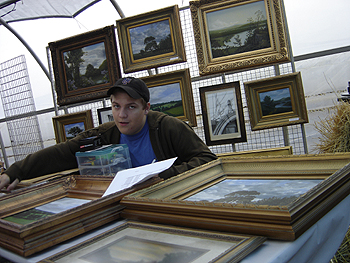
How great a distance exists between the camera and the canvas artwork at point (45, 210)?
919mm

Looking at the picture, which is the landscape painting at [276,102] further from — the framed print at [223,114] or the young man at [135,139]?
the young man at [135,139]

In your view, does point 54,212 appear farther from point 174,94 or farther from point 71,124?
point 71,124

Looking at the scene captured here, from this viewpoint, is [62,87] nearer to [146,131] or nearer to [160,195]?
[146,131]

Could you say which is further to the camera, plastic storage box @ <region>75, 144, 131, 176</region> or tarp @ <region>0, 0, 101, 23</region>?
tarp @ <region>0, 0, 101, 23</region>

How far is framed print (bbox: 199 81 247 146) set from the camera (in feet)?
9.57

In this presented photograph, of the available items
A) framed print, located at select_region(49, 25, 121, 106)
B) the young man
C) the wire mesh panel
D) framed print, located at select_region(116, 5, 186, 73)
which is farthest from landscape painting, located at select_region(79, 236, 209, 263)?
the wire mesh panel

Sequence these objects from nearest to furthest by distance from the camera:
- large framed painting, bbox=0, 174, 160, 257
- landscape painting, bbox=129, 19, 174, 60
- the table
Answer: the table, large framed painting, bbox=0, 174, 160, 257, landscape painting, bbox=129, 19, 174, 60

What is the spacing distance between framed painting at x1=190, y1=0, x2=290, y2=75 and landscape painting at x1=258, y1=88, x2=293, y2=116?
1.01 ft

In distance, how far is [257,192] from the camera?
85 centimetres

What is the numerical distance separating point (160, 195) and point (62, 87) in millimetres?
3091

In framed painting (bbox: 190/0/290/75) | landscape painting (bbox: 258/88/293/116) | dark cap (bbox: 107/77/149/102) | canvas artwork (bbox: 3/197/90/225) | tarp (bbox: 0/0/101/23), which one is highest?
tarp (bbox: 0/0/101/23)

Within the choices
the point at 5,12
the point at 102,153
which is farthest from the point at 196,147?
the point at 5,12

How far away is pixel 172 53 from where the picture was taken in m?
3.02

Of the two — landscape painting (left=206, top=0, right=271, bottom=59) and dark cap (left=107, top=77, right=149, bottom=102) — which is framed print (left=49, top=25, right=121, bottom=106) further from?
dark cap (left=107, top=77, right=149, bottom=102)
